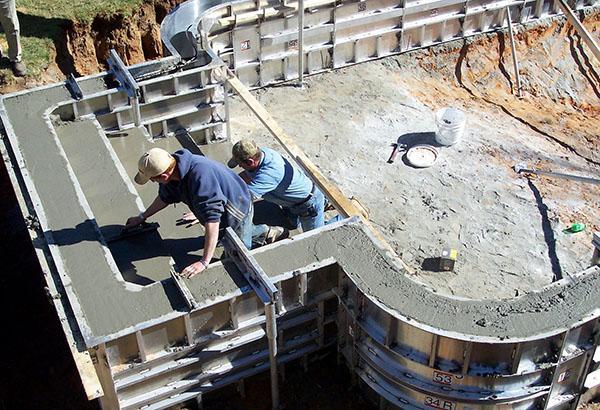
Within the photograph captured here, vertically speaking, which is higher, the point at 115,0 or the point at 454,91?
the point at 115,0

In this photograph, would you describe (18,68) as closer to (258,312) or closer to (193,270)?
(193,270)

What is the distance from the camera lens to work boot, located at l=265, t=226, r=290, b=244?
8445mm

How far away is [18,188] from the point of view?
8.16 metres

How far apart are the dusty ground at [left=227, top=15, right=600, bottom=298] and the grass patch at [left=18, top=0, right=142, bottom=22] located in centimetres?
272

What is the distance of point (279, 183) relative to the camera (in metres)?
8.28

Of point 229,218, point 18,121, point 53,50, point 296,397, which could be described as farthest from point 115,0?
point 296,397

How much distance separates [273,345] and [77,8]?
7987mm

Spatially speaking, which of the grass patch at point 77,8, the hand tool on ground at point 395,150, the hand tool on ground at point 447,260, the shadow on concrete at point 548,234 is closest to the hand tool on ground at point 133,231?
the hand tool on ground at point 447,260

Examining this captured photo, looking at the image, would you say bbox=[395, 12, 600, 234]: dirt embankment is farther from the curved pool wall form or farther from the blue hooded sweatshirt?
the blue hooded sweatshirt

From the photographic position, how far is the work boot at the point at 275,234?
845cm

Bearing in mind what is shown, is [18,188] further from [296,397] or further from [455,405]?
[455,405]

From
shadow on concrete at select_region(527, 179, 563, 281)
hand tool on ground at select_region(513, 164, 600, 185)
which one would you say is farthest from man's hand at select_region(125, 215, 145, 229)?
hand tool on ground at select_region(513, 164, 600, 185)

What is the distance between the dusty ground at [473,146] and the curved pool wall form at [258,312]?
2.26 m

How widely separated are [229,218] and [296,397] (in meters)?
2.02
